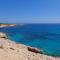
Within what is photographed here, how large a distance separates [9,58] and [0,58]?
0.81 m

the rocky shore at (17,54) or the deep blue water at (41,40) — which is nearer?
the rocky shore at (17,54)

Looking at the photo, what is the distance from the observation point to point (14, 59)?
12.2 m

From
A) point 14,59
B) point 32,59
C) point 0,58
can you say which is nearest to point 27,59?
point 32,59

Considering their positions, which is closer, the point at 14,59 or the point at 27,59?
the point at 14,59

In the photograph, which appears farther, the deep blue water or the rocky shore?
the deep blue water

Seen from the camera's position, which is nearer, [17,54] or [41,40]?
[17,54]

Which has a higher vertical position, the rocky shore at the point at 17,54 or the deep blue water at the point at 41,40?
the rocky shore at the point at 17,54

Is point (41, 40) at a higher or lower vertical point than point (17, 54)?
lower

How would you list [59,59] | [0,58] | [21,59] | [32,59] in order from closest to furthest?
1. [0,58]
2. [21,59]
3. [32,59]
4. [59,59]

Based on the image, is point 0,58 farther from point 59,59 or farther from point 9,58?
point 59,59

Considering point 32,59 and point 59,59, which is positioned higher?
point 32,59

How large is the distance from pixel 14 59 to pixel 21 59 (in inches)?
30.6

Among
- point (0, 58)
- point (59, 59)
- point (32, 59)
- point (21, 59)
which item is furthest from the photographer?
point (59, 59)

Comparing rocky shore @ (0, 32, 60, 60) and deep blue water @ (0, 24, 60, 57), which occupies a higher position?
rocky shore @ (0, 32, 60, 60)
